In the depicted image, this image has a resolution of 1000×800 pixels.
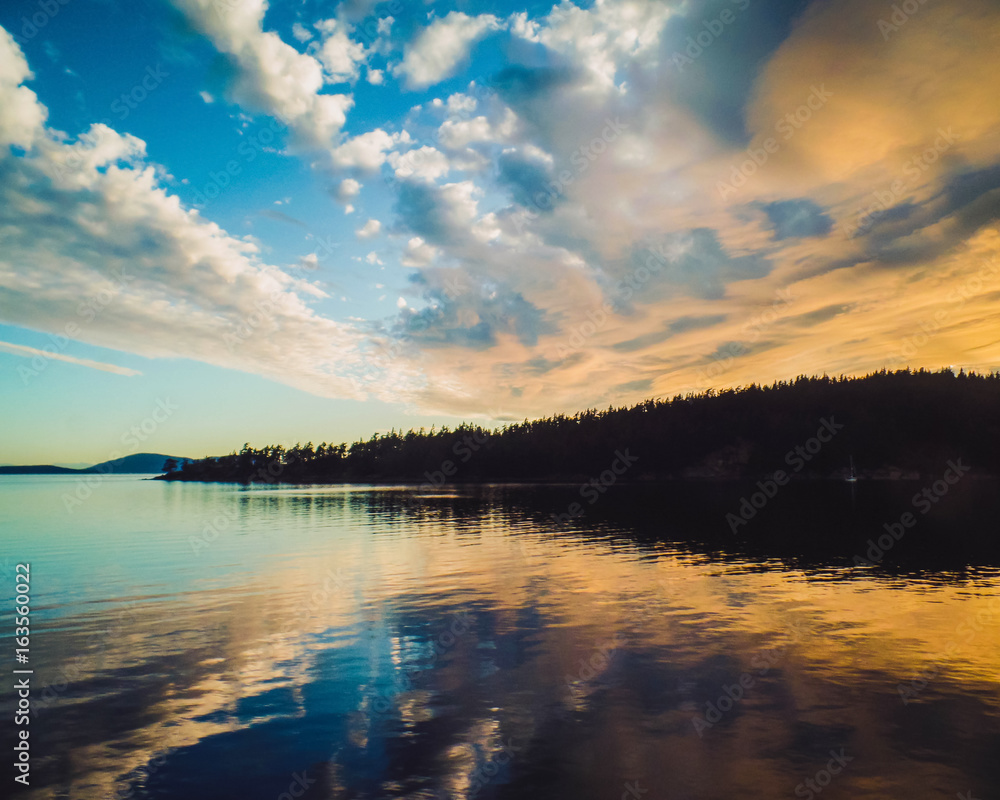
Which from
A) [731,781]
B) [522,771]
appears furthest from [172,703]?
[731,781]

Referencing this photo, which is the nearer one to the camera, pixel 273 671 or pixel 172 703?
pixel 172 703

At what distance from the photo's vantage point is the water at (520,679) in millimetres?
9922

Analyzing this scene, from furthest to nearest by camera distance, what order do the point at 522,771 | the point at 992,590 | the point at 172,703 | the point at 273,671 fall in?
the point at 992,590, the point at 273,671, the point at 172,703, the point at 522,771

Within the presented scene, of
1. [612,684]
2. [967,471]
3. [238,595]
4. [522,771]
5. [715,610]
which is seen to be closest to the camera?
[522,771]

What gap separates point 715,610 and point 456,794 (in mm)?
16028

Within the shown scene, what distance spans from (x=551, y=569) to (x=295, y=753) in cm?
2243

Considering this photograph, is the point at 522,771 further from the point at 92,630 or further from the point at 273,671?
the point at 92,630

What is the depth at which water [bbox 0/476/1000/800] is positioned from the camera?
391 inches

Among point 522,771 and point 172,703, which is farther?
point 172,703

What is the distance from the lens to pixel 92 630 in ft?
65.7

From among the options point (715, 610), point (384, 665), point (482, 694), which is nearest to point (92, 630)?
point (384, 665)

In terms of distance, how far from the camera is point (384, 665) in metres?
15.9

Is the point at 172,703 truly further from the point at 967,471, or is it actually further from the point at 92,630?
the point at 967,471

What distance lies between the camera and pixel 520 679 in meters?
14.7
